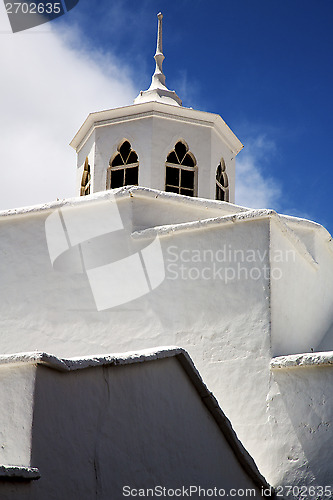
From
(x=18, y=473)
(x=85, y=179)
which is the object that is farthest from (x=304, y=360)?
(x=85, y=179)

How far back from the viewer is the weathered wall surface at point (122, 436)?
13.6 feet

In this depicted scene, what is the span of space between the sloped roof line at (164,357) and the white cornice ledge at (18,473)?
2.04 ft

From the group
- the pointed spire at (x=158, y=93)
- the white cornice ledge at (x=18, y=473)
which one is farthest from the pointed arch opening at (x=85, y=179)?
the white cornice ledge at (x=18, y=473)

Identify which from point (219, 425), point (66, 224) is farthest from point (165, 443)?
point (66, 224)

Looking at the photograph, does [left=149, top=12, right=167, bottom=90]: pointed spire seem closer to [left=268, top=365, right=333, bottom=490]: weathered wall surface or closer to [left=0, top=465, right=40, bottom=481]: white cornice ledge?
[left=268, top=365, right=333, bottom=490]: weathered wall surface

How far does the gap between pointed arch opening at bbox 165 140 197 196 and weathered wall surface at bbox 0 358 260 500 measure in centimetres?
674

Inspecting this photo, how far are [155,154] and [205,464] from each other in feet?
24.3

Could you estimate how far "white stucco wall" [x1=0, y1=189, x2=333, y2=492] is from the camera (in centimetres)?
762

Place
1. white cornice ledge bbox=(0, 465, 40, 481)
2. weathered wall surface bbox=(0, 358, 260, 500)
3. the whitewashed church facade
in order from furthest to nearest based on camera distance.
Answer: the whitewashed church facade, weathered wall surface bbox=(0, 358, 260, 500), white cornice ledge bbox=(0, 465, 40, 481)

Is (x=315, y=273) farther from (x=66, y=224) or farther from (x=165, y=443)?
(x=165, y=443)

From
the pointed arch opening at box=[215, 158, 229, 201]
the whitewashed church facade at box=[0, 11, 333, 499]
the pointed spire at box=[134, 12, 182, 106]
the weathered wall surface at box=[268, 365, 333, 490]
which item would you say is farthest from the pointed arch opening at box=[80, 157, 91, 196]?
the weathered wall surface at box=[268, 365, 333, 490]

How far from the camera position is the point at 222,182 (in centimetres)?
1357

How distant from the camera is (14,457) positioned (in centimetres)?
397

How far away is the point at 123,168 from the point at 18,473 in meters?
9.48
